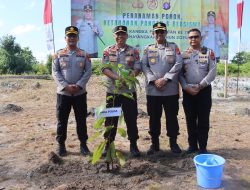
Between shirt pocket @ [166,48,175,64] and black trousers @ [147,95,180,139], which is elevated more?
shirt pocket @ [166,48,175,64]

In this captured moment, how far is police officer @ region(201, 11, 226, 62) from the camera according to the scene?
945cm

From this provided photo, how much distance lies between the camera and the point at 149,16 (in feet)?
30.0

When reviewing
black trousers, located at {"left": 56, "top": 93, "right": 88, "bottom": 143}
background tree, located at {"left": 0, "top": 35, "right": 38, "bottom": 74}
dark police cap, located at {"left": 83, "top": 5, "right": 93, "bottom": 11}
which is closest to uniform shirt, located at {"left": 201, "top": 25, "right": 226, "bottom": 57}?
dark police cap, located at {"left": 83, "top": 5, "right": 93, "bottom": 11}

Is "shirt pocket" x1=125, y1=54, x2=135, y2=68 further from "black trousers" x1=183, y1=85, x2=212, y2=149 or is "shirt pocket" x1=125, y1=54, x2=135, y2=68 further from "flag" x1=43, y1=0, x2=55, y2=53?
"flag" x1=43, y1=0, x2=55, y2=53

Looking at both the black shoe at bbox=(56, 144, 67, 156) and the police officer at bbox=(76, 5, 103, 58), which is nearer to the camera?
the black shoe at bbox=(56, 144, 67, 156)

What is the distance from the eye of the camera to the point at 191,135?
487 centimetres

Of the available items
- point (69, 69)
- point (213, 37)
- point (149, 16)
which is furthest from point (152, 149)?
point (213, 37)

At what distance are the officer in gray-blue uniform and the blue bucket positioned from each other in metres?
1.87

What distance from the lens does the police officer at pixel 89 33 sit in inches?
350

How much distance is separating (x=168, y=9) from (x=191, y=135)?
17.1ft

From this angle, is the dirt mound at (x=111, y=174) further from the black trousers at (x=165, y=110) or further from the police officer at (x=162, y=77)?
the police officer at (x=162, y=77)

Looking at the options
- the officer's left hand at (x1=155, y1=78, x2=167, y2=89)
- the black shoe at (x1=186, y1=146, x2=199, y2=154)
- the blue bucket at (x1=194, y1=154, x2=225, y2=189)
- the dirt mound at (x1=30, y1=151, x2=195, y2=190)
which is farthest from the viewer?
the black shoe at (x1=186, y1=146, x2=199, y2=154)

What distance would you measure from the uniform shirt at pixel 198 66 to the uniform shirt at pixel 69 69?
4.61 feet

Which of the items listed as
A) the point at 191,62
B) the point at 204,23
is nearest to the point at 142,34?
the point at 204,23
